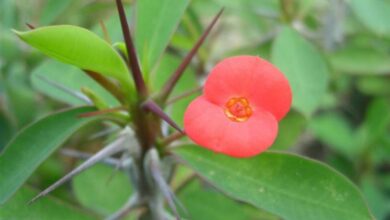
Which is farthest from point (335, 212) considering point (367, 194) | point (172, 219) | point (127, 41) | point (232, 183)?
point (367, 194)

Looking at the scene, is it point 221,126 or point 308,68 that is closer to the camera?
point 221,126

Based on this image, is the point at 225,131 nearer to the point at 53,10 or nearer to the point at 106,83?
the point at 106,83

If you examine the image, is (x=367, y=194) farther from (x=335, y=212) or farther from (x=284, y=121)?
(x=335, y=212)

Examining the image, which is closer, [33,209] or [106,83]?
[106,83]

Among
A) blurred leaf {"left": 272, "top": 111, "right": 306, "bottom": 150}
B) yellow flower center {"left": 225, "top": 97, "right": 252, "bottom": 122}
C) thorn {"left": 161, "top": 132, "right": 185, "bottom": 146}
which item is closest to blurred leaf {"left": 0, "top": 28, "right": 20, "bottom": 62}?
blurred leaf {"left": 272, "top": 111, "right": 306, "bottom": 150}

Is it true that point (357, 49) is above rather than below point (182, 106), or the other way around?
below

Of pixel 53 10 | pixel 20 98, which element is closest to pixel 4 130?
pixel 20 98

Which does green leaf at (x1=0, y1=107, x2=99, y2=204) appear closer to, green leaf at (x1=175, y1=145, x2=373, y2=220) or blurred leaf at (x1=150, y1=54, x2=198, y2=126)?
green leaf at (x1=175, y1=145, x2=373, y2=220)
